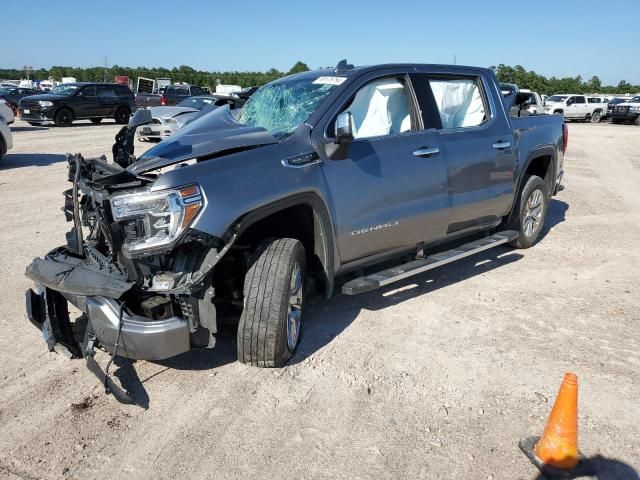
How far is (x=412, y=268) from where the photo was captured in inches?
179

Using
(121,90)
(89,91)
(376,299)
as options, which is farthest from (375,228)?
(121,90)

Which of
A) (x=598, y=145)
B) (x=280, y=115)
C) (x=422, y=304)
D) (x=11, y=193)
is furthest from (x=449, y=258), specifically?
(x=598, y=145)

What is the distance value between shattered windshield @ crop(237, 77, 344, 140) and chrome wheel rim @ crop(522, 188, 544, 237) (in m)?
3.07

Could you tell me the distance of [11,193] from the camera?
9188 millimetres

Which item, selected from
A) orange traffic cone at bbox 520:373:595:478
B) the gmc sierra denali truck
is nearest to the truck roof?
the gmc sierra denali truck

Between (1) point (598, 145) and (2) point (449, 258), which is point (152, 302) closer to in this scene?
(2) point (449, 258)

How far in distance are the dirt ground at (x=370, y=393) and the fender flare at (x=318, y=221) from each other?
24.0 inches

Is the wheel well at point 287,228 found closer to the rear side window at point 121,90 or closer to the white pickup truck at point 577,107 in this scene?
the rear side window at point 121,90

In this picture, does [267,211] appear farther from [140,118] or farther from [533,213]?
[533,213]

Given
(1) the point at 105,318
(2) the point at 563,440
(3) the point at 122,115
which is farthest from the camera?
(3) the point at 122,115

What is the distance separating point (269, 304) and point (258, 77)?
7792 centimetres

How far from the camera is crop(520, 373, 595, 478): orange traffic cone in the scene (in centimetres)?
266

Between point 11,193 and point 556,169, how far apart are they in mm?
8337

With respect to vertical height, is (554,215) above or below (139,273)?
below
